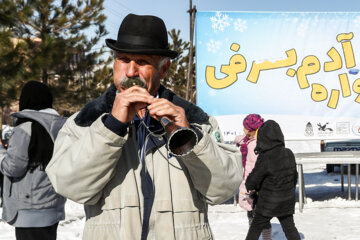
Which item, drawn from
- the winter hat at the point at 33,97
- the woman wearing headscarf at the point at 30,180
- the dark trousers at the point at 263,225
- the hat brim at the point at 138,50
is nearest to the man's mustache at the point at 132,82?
the hat brim at the point at 138,50

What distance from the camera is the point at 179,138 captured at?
62.4 inches

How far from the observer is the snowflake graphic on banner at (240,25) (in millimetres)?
9555

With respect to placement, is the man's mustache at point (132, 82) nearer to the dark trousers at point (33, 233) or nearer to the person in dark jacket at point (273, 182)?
the dark trousers at point (33, 233)

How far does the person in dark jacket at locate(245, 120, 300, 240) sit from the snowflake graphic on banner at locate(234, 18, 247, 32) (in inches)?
198

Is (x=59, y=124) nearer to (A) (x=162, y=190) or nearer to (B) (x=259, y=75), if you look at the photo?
(A) (x=162, y=190)

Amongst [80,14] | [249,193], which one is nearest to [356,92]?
[249,193]

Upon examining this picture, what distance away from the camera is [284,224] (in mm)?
4875

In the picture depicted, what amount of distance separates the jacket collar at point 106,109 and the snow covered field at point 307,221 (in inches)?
182

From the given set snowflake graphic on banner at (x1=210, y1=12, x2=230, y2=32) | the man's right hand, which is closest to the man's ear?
the man's right hand

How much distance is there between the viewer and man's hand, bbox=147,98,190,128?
4.95 feet

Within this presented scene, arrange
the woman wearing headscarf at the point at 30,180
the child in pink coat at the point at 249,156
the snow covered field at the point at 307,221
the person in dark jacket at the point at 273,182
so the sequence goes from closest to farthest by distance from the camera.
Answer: the woman wearing headscarf at the point at 30,180 → the person in dark jacket at the point at 273,182 → the child in pink coat at the point at 249,156 → the snow covered field at the point at 307,221

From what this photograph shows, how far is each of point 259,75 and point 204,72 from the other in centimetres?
117

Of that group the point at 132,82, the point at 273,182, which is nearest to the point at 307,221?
the point at 273,182

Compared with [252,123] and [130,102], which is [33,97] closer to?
[130,102]
